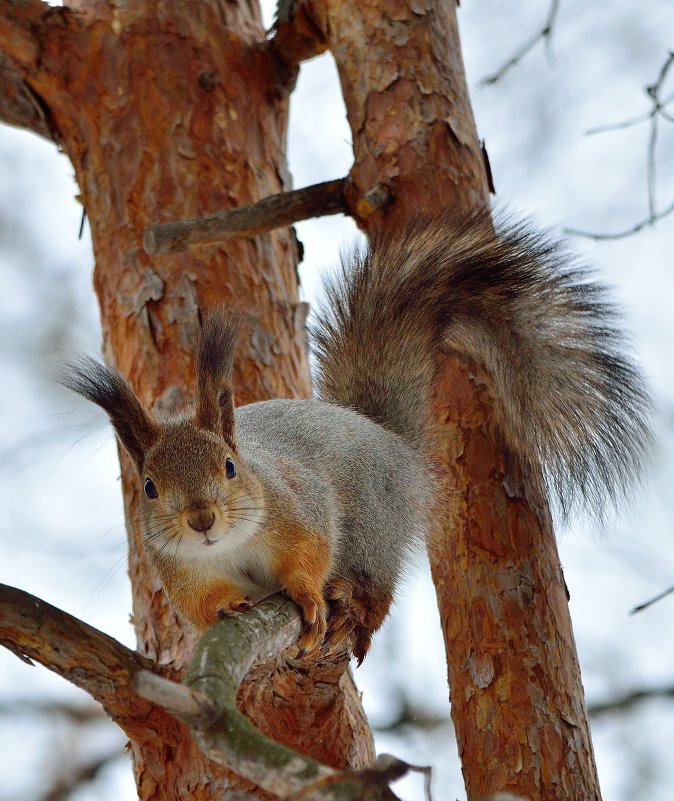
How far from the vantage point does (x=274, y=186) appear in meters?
2.93

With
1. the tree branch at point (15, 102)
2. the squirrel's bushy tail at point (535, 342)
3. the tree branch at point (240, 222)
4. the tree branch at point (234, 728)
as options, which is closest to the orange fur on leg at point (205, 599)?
the tree branch at point (234, 728)

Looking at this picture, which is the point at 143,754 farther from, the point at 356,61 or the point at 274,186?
the point at 356,61

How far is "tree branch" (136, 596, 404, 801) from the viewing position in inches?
36.9

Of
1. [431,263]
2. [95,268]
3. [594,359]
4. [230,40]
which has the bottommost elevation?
[594,359]

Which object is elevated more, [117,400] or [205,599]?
[117,400]

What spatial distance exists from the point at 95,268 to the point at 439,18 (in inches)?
44.4

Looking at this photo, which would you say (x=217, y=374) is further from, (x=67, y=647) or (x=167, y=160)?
(x=167, y=160)

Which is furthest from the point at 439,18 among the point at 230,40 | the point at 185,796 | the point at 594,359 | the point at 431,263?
the point at 185,796

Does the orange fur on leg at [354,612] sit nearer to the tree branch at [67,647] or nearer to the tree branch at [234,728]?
the tree branch at [67,647]

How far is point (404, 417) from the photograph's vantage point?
8.36 feet

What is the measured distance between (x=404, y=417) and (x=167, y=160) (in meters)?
0.95

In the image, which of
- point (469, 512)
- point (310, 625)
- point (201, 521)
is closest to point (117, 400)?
point (201, 521)

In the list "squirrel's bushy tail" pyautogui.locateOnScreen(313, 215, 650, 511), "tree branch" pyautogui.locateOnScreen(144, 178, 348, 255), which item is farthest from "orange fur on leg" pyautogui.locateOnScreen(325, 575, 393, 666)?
"tree branch" pyautogui.locateOnScreen(144, 178, 348, 255)

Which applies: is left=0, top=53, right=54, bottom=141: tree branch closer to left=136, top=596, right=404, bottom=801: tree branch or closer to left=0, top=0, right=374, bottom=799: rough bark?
left=0, top=0, right=374, bottom=799: rough bark
